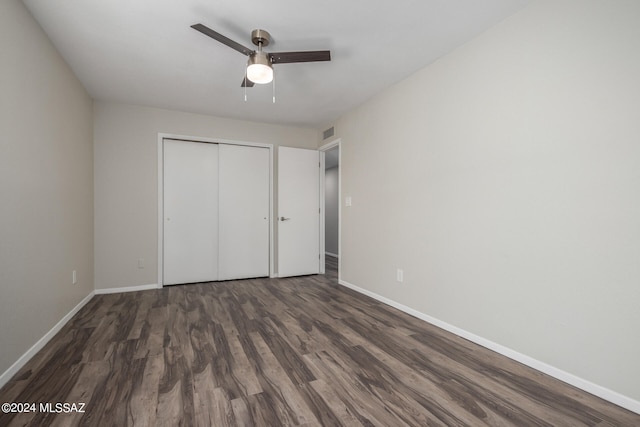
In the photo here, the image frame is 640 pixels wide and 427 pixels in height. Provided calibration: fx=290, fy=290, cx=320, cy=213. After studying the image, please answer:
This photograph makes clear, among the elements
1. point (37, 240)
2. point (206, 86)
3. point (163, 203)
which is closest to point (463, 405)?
point (37, 240)

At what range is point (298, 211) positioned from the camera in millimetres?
4773

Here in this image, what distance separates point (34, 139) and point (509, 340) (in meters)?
3.82

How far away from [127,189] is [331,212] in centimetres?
462

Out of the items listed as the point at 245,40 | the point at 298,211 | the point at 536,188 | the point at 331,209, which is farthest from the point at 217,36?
the point at 331,209

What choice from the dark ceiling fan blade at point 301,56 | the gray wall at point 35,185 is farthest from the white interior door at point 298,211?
the gray wall at point 35,185

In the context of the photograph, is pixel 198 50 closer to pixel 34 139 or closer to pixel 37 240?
pixel 34 139

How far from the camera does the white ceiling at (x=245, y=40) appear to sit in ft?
6.67

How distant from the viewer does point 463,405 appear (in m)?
1.58

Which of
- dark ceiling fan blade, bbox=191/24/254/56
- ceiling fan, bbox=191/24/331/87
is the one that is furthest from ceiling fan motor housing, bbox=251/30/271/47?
dark ceiling fan blade, bbox=191/24/254/56

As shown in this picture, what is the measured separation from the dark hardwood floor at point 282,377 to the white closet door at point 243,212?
5.20ft

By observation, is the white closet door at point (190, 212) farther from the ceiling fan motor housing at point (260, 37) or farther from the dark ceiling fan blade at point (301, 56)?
the dark ceiling fan blade at point (301, 56)

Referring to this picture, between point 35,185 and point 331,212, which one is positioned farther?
point 331,212

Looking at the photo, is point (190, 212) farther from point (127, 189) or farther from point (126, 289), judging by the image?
point (126, 289)

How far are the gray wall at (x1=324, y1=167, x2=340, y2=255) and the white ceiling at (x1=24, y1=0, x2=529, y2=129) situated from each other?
380cm
